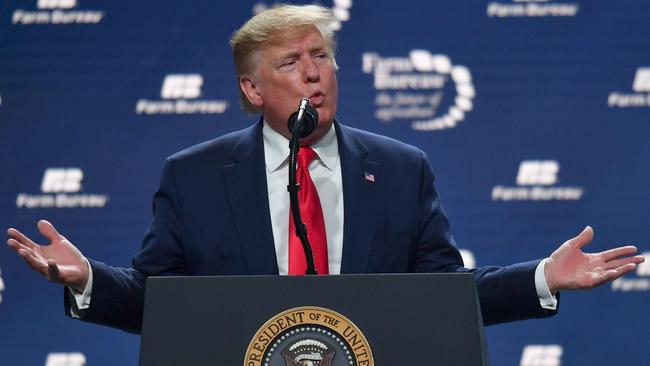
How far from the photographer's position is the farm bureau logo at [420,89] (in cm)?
376

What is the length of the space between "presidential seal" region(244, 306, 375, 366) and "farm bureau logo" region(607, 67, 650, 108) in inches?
94.7

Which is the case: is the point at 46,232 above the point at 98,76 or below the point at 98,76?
below

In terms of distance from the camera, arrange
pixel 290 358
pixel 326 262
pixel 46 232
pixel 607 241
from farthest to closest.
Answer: pixel 607 241
pixel 326 262
pixel 46 232
pixel 290 358

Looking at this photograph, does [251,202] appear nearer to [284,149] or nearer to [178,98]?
[284,149]

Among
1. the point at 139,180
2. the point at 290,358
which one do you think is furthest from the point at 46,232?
the point at 139,180

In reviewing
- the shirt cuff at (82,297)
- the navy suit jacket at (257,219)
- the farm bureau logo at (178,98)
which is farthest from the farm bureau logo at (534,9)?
the shirt cuff at (82,297)

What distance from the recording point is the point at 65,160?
382 centimetres

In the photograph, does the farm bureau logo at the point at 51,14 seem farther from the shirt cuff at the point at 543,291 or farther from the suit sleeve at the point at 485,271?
the shirt cuff at the point at 543,291

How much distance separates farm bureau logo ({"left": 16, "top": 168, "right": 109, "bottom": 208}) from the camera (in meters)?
3.80

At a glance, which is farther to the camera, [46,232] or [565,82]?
[565,82]

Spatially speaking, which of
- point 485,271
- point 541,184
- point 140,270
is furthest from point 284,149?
point 541,184

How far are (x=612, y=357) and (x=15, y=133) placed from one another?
2240 mm

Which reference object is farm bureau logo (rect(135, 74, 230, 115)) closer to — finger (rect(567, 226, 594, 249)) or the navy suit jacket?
the navy suit jacket

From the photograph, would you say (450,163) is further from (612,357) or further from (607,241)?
(612,357)
